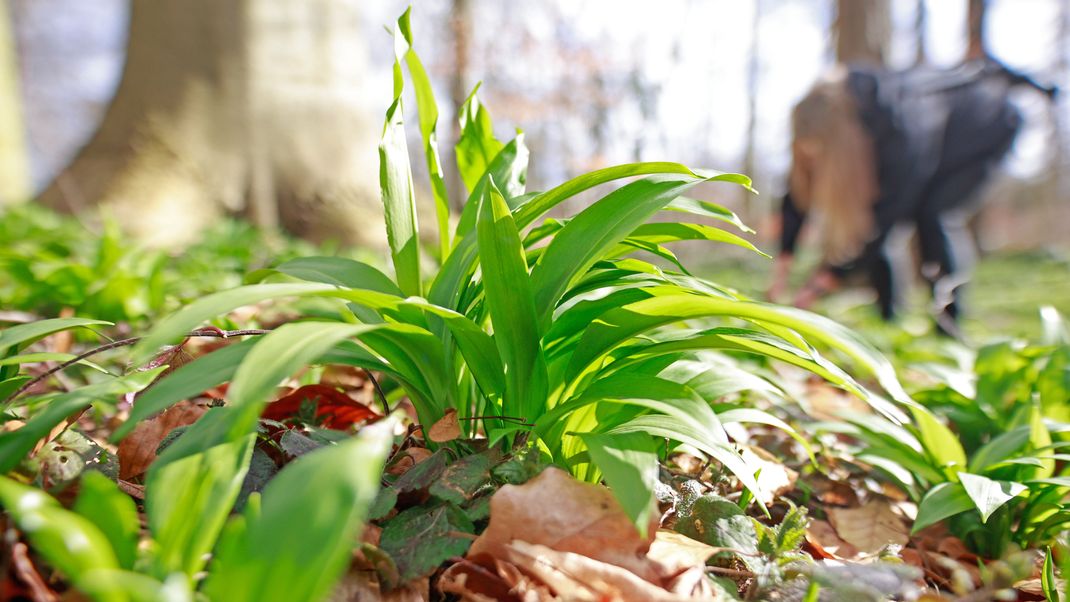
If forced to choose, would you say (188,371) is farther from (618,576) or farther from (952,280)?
(952,280)

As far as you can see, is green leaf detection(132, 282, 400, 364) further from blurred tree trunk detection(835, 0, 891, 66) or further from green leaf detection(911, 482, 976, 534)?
blurred tree trunk detection(835, 0, 891, 66)

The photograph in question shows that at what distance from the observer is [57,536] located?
524mm

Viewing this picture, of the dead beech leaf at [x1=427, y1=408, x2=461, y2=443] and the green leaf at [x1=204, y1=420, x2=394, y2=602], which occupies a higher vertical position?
the green leaf at [x1=204, y1=420, x2=394, y2=602]

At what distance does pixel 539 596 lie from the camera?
0.76m

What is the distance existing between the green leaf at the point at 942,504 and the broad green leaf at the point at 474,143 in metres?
1.02

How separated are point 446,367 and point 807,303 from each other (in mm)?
4403

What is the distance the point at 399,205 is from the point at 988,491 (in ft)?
3.70

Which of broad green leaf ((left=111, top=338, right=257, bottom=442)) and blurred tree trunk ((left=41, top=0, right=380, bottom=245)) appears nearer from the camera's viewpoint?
broad green leaf ((left=111, top=338, right=257, bottom=442))

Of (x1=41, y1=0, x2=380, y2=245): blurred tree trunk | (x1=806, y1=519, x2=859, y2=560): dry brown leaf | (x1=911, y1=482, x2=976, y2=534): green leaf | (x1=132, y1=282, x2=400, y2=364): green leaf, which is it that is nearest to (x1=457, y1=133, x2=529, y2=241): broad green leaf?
(x1=132, y1=282, x2=400, y2=364): green leaf

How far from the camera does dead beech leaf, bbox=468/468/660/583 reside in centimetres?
82

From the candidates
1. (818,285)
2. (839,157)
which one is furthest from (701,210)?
(818,285)

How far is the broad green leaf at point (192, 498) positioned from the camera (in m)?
0.61

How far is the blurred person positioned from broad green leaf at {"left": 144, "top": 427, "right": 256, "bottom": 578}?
4.17 meters

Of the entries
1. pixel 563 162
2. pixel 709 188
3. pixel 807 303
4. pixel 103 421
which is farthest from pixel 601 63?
pixel 103 421
